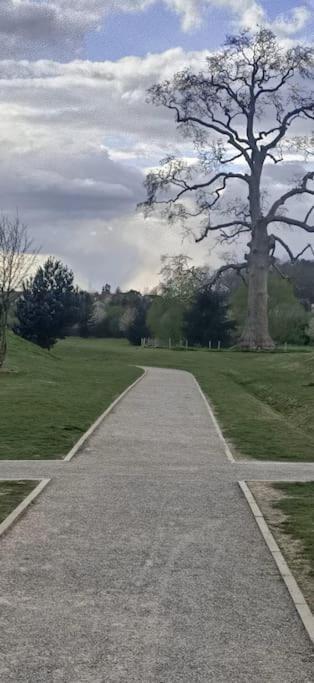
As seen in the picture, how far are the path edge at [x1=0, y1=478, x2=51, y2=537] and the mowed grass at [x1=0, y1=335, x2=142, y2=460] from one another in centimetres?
303

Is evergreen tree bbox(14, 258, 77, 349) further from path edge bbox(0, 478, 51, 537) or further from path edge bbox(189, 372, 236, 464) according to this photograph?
path edge bbox(0, 478, 51, 537)

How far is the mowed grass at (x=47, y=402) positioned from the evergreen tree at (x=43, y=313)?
2385 cm

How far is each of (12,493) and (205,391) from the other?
724 inches

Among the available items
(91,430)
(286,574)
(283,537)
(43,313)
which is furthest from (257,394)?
(43,313)

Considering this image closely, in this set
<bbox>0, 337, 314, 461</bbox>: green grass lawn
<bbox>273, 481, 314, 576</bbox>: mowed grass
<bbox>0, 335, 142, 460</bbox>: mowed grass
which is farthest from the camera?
<bbox>0, 337, 314, 461</bbox>: green grass lawn

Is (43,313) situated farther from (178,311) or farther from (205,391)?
(205,391)

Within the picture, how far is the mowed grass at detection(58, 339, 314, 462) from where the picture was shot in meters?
15.8

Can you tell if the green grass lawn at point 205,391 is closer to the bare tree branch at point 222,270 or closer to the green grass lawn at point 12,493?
the green grass lawn at point 12,493

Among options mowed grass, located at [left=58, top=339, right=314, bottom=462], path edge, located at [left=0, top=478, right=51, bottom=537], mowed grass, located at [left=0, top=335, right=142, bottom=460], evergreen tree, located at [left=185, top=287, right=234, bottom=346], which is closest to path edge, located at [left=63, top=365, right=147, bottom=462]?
mowed grass, located at [left=0, top=335, right=142, bottom=460]

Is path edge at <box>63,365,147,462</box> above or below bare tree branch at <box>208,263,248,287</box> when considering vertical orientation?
below

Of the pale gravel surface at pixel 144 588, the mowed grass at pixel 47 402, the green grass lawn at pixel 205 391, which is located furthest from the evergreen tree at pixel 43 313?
the pale gravel surface at pixel 144 588

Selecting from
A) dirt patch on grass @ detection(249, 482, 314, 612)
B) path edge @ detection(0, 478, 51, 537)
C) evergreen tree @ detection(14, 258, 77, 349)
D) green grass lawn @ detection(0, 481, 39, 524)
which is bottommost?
green grass lawn @ detection(0, 481, 39, 524)

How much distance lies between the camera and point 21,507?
29.1ft

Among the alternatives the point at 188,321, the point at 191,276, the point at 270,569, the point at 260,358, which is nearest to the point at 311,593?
the point at 270,569
